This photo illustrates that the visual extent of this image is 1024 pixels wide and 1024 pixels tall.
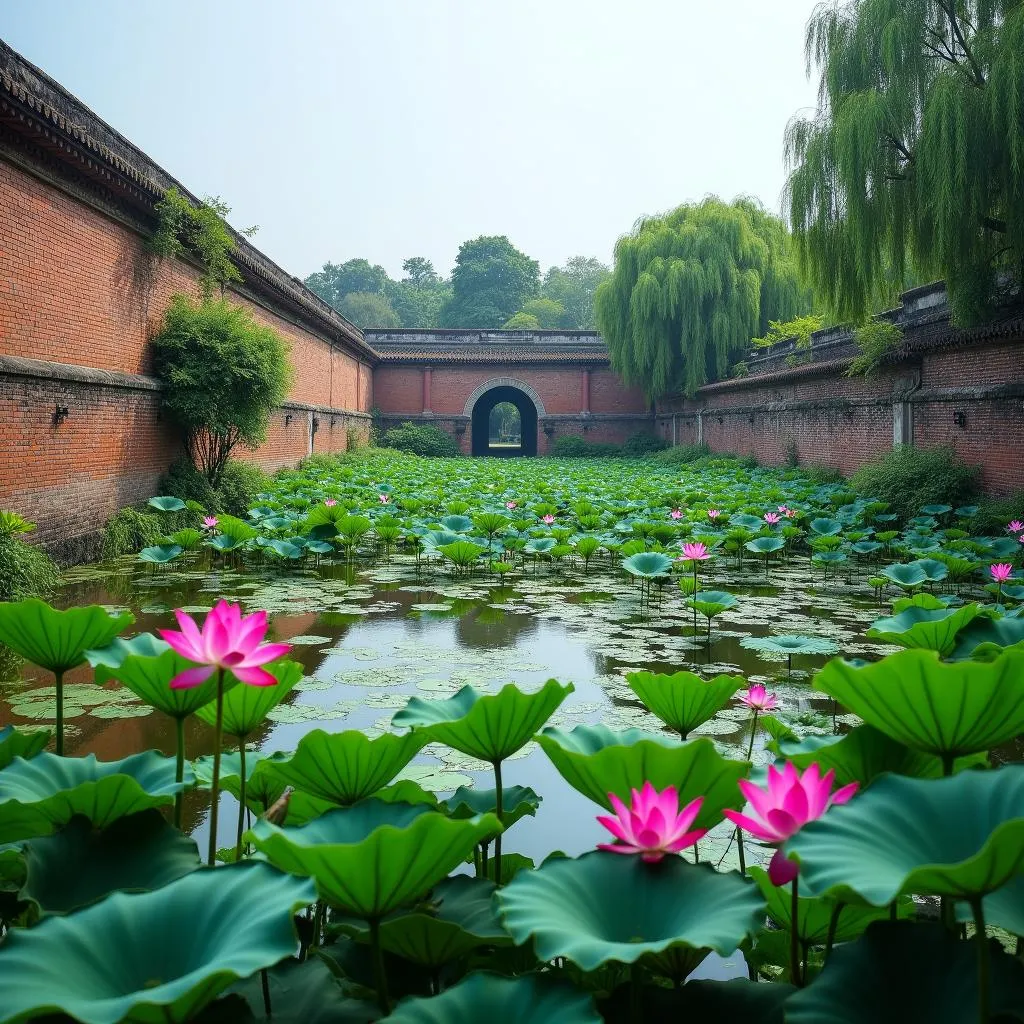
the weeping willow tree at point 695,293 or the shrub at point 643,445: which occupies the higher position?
the weeping willow tree at point 695,293

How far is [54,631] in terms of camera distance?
183 cm

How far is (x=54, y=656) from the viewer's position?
188cm

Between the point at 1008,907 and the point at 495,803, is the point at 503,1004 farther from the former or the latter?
the point at 495,803

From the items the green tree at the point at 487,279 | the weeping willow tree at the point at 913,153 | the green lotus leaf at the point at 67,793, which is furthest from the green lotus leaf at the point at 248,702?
the green tree at the point at 487,279

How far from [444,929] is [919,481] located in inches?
388

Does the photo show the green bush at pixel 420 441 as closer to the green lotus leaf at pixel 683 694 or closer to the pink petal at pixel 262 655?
the green lotus leaf at pixel 683 694

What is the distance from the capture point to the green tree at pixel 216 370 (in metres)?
9.51

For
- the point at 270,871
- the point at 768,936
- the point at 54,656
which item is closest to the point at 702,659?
the point at 768,936

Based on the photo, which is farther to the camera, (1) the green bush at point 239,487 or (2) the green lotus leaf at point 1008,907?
(1) the green bush at point 239,487

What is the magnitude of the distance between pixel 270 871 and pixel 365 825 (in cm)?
22

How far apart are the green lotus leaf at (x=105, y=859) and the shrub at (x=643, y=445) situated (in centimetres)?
2409

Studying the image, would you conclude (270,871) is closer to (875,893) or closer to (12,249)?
(875,893)

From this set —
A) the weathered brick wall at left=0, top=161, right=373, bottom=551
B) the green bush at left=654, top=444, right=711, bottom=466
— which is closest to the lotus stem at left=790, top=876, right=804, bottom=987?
the weathered brick wall at left=0, top=161, right=373, bottom=551

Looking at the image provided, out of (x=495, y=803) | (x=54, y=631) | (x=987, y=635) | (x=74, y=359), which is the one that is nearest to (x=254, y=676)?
(x=495, y=803)
